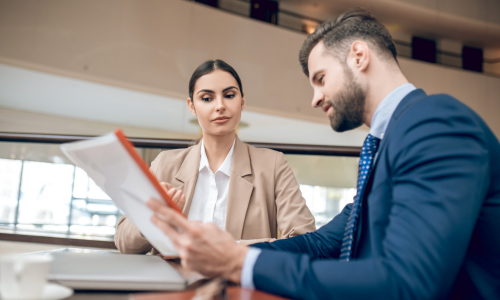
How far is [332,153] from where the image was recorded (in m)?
1.96

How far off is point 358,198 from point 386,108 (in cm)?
25

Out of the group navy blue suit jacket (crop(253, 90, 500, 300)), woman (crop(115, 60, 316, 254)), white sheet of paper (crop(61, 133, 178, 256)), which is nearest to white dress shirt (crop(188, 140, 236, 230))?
woman (crop(115, 60, 316, 254))

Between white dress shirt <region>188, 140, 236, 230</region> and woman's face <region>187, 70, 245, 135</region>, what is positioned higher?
woman's face <region>187, 70, 245, 135</region>

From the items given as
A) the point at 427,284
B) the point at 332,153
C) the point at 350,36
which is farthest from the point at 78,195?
the point at 427,284

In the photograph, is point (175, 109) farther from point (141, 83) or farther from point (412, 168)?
point (412, 168)

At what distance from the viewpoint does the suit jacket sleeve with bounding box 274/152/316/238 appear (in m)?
1.31

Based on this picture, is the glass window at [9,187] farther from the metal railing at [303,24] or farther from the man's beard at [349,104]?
the metal railing at [303,24]

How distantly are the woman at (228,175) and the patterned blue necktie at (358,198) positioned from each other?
19.3 inches

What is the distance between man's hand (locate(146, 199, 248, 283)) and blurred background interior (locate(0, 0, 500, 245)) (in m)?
2.42

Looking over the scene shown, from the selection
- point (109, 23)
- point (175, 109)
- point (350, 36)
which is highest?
point (109, 23)

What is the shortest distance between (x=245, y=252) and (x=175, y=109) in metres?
6.36

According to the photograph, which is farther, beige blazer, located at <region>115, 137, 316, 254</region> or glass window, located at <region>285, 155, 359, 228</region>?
glass window, located at <region>285, 155, 359, 228</region>

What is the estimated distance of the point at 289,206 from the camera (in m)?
1.37

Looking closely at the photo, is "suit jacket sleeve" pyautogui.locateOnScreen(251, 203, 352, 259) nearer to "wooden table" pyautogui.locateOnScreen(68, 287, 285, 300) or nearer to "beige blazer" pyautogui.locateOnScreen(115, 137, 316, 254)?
"beige blazer" pyautogui.locateOnScreen(115, 137, 316, 254)
